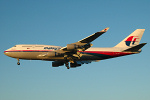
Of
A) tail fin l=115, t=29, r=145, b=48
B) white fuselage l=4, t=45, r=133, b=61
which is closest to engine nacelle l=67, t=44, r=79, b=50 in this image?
white fuselage l=4, t=45, r=133, b=61

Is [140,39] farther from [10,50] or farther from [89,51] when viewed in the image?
[10,50]

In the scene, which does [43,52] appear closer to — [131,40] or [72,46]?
[72,46]

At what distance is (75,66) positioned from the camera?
2633 inches

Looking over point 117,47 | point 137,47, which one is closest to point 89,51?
point 117,47

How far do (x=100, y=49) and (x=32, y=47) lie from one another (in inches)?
677

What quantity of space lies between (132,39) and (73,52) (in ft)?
60.4

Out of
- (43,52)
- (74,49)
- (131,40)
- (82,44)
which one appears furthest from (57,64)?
(131,40)

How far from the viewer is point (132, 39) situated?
68.5m

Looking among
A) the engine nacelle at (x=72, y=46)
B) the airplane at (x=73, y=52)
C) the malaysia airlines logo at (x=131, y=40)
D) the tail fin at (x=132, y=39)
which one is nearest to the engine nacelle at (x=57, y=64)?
the airplane at (x=73, y=52)

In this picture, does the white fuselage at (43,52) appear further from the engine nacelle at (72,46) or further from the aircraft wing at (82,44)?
the aircraft wing at (82,44)

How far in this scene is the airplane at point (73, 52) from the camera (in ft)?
197

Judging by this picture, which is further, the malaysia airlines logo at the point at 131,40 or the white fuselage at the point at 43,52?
the malaysia airlines logo at the point at 131,40

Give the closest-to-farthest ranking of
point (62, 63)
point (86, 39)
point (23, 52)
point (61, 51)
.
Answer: point (86, 39)
point (61, 51)
point (23, 52)
point (62, 63)

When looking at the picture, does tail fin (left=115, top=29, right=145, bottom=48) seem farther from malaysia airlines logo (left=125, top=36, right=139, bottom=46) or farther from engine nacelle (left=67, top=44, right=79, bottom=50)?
engine nacelle (left=67, top=44, right=79, bottom=50)
